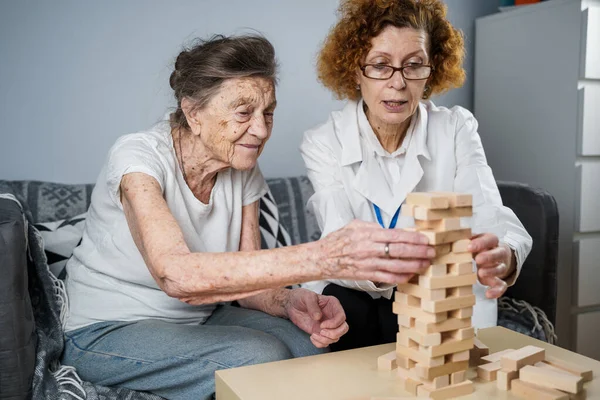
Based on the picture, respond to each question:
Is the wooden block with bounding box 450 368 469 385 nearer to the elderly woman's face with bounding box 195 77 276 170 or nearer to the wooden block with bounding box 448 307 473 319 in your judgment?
the wooden block with bounding box 448 307 473 319

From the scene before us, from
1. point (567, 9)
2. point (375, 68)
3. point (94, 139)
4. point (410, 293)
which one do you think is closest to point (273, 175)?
point (94, 139)

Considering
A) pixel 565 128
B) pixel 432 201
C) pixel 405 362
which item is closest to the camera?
pixel 432 201

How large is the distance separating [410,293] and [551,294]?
1.31 meters

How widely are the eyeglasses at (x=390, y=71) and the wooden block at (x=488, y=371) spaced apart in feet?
3.06

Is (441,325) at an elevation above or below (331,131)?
below

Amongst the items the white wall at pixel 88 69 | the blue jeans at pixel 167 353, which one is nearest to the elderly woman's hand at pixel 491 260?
the blue jeans at pixel 167 353

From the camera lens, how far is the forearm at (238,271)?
48.6 inches

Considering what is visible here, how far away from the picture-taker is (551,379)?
46.5 inches

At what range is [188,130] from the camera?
1.75m

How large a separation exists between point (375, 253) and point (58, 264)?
3.96 ft

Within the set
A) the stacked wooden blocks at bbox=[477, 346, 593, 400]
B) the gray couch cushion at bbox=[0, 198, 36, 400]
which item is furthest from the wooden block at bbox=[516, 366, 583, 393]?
the gray couch cushion at bbox=[0, 198, 36, 400]

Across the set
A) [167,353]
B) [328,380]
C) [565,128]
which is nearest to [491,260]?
[328,380]

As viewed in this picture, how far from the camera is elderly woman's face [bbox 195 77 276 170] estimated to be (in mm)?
1646

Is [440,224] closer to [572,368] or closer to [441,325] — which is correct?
[441,325]
